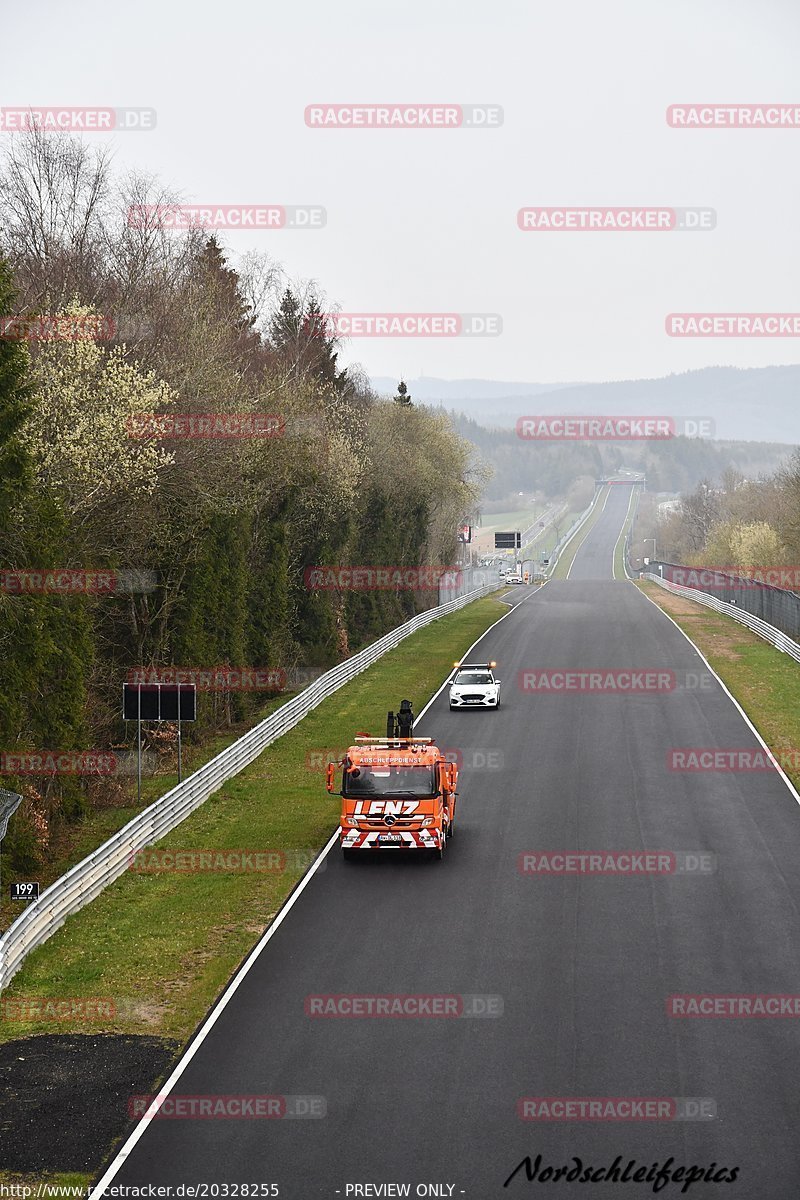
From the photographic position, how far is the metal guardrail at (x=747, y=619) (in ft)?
184

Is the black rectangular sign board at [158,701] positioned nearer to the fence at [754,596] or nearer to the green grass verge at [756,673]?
the green grass verge at [756,673]

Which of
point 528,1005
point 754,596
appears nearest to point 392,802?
point 528,1005

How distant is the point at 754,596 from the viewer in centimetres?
6731

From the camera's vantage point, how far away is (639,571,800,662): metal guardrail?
56.2m

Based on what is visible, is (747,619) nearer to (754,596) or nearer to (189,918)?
(754,596)

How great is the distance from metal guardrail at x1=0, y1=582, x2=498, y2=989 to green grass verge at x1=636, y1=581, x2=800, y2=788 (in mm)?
15342

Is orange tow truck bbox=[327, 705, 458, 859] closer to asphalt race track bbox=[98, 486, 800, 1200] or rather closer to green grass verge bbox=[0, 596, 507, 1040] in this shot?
asphalt race track bbox=[98, 486, 800, 1200]

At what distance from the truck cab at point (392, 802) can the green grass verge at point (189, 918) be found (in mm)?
1579

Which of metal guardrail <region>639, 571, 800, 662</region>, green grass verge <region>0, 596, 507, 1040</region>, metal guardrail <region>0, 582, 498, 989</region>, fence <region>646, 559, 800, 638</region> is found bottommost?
green grass verge <region>0, 596, 507, 1040</region>

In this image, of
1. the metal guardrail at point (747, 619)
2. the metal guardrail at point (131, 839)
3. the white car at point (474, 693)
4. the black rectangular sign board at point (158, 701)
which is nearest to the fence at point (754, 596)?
the metal guardrail at point (747, 619)

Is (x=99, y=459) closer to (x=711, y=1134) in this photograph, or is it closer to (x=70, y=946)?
(x=70, y=946)

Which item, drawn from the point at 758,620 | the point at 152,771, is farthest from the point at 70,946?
the point at 758,620

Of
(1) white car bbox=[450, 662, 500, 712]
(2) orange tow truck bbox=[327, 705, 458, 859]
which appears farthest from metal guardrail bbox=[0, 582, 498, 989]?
(1) white car bbox=[450, 662, 500, 712]

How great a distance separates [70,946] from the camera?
21.1 m
